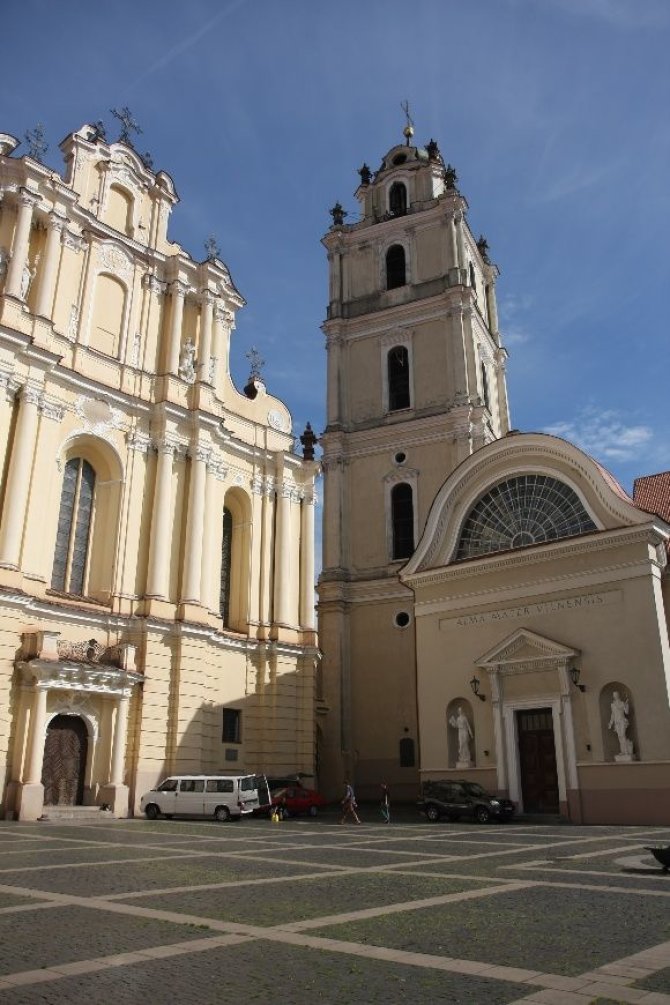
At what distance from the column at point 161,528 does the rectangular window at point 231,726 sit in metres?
5.11

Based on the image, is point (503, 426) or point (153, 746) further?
point (503, 426)

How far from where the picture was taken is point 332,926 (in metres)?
7.25

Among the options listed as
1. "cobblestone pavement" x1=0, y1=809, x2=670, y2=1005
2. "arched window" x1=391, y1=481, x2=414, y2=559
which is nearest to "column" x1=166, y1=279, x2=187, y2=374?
"arched window" x1=391, y1=481, x2=414, y2=559

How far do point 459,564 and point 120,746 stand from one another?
11.7 meters

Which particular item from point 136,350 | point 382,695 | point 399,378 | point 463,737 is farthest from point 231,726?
point 399,378

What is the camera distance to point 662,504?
89.7 feet

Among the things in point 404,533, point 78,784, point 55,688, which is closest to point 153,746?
point 78,784

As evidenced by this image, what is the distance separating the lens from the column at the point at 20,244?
2553cm

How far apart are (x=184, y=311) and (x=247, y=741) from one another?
16.1 metres

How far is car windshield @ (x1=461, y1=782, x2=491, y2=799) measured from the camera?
75.5 feet

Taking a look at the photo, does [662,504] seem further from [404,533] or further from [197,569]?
[197,569]

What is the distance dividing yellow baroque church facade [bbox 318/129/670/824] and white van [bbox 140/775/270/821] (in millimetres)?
5981

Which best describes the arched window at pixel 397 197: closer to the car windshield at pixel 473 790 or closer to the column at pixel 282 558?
the column at pixel 282 558

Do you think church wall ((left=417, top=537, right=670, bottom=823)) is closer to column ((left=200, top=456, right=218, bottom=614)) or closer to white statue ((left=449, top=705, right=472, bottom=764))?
white statue ((left=449, top=705, right=472, bottom=764))
